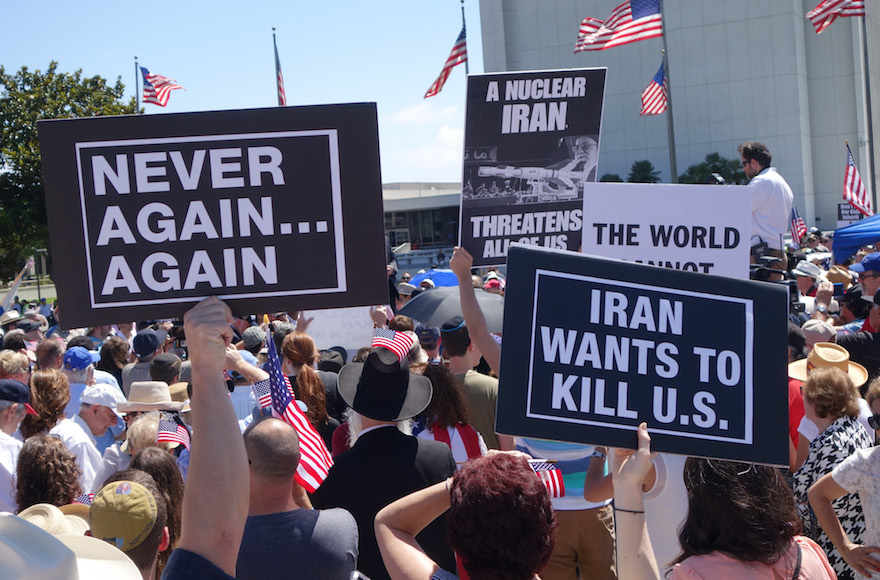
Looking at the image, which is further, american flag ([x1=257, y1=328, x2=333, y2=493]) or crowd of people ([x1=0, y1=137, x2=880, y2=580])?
american flag ([x1=257, y1=328, x2=333, y2=493])

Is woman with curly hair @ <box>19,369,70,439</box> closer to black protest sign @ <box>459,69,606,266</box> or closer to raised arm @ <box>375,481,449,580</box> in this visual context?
black protest sign @ <box>459,69,606,266</box>

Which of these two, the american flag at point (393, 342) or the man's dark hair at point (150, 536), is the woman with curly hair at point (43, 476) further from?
the american flag at point (393, 342)

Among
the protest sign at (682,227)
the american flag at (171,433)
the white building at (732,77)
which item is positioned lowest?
the american flag at (171,433)

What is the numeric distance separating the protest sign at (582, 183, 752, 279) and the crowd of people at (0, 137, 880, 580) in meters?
0.89

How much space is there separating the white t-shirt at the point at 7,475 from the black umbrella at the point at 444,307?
5121 mm

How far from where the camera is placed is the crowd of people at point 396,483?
2.22 m

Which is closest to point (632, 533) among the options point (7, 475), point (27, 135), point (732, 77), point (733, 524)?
point (733, 524)

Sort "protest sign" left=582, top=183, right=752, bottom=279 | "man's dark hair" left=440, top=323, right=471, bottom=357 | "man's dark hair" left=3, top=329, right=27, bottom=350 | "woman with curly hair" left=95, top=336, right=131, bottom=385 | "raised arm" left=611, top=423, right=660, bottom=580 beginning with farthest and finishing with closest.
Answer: "woman with curly hair" left=95, top=336, right=131, bottom=385
"man's dark hair" left=3, top=329, right=27, bottom=350
"man's dark hair" left=440, top=323, right=471, bottom=357
"protest sign" left=582, top=183, right=752, bottom=279
"raised arm" left=611, top=423, right=660, bottom=580

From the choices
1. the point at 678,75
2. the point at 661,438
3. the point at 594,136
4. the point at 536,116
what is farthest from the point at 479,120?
the point at 678,75

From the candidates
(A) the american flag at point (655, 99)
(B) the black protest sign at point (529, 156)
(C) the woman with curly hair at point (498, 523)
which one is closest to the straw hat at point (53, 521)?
(C) the woman with curly hair at point (498, 523)

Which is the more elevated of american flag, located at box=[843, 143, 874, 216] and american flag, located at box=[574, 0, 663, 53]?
american flag, located at box=[574, 0, 663, 53]

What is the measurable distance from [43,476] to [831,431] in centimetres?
400

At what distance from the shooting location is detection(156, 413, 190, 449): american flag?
4.47 meters

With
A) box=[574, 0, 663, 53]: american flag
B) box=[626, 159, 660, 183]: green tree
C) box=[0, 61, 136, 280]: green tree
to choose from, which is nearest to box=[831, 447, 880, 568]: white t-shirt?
box=[574, 0, 663, 53]: american flag
